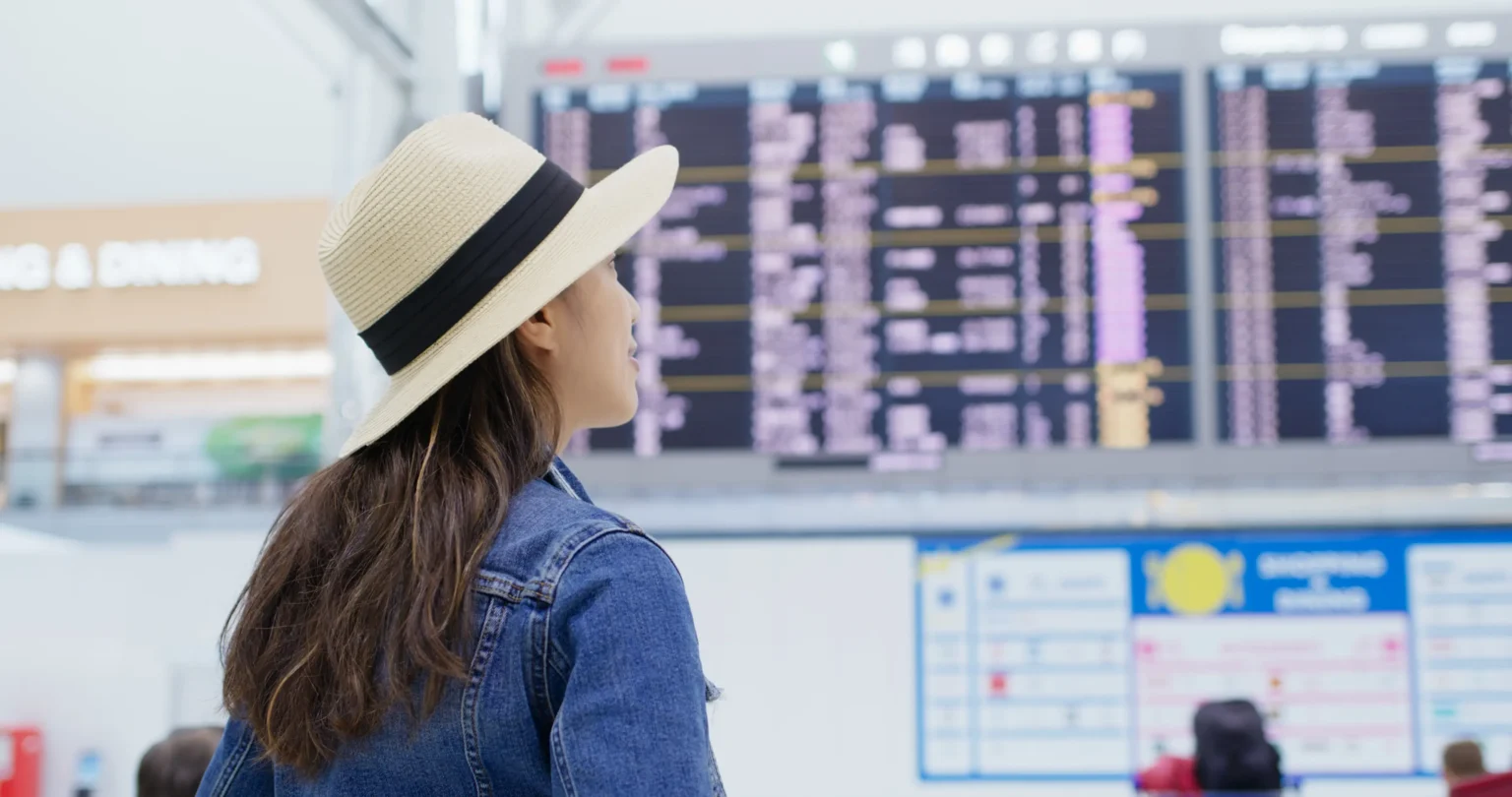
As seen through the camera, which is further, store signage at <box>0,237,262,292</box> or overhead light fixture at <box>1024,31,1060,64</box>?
store signage at <box>0,237,262,292</box>

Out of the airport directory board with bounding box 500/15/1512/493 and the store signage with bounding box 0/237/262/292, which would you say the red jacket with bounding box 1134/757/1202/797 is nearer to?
the airport directory board with bounding box 500/15/1512/493

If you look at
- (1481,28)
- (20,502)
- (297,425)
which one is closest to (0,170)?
(20,502)

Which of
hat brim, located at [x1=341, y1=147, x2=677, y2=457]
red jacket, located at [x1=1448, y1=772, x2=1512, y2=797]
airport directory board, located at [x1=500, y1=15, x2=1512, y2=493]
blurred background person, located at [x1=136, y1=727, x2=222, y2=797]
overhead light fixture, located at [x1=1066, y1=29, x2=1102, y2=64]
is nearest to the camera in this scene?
hat brim, located at [x1=341, y1=147, x2=677, y2=457]

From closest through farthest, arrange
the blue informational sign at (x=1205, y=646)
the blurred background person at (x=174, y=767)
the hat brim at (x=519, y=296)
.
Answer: the hat brim at (x=519, y=296)
the blurred background person at (x=174, y=767)
the blue informational sign at (x=1205, y=646)

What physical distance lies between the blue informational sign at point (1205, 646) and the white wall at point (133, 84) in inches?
77.5

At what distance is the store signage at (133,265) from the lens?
582 cm

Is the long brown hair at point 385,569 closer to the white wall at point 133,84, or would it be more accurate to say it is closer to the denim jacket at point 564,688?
the denim jacket at point 564,688

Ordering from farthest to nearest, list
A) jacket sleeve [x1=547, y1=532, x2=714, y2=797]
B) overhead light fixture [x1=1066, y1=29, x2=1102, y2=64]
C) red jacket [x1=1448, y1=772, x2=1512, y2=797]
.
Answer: overhead light fixture [x1=1066, y1=29, x2=1102, y2=64] < red jacket [x1=1448, y1=772, x2=1512, y2=797] < jacket sleeve [x1=547, y1=532, x2=714, y2=797]

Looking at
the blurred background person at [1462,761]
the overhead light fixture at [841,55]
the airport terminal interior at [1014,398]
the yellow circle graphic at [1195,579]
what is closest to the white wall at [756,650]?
the airport terminal interior at [1014,398]

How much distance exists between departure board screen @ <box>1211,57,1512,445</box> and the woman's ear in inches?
115

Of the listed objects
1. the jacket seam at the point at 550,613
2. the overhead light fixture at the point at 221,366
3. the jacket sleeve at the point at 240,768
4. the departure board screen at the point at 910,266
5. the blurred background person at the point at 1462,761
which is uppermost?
the overhead light fixture at the point at 221,366

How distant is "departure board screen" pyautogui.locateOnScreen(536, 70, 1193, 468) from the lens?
351cm

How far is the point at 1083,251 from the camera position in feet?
11.7

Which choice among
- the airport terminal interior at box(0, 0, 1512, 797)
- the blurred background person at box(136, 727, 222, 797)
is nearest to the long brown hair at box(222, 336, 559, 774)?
the blurred background person at box(136, 727, 222, 797)
